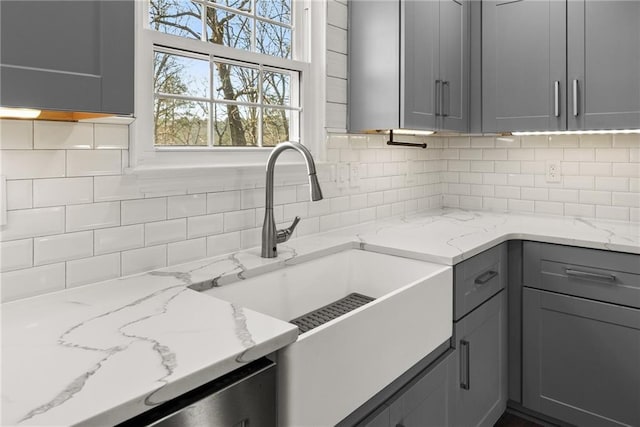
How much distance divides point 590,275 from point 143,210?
6.00 ft

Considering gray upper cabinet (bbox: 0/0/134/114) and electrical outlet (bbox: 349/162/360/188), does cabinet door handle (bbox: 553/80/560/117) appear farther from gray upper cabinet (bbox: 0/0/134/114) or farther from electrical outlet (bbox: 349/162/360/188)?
gray upper cabinet (bbox: 0/0/134/114)

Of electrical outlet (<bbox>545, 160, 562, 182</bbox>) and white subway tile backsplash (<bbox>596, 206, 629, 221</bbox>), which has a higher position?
electrical outlet (<bbox>545, 160, 562, 182</bbox>)

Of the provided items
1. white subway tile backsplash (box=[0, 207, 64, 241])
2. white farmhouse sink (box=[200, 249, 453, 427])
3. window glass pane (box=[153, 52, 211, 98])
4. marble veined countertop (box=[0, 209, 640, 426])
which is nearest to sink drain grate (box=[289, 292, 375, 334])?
white farmhouse sink (box=[200, 249, 453, 427])

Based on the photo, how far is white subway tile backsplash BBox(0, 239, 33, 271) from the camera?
3.90 ft

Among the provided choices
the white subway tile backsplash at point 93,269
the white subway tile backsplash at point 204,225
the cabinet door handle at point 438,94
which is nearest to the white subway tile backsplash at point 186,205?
the white subway tile backsplash at point 204,225

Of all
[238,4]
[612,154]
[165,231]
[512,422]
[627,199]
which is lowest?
[512,422]

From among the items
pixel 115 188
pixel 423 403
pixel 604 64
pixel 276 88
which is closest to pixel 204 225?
pixel 115 188

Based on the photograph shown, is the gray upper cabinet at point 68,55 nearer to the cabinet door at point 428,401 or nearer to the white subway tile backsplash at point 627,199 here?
the cabinet door at point 428,401

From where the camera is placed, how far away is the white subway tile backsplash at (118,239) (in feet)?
4.53

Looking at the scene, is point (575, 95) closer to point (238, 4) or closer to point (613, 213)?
point (613, 213)

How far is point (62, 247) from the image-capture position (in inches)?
51.2

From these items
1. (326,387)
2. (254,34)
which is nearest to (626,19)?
(254,34)

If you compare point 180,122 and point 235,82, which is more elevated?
point 235,82

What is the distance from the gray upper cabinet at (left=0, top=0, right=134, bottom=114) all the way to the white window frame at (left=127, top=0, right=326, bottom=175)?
1.60ft
